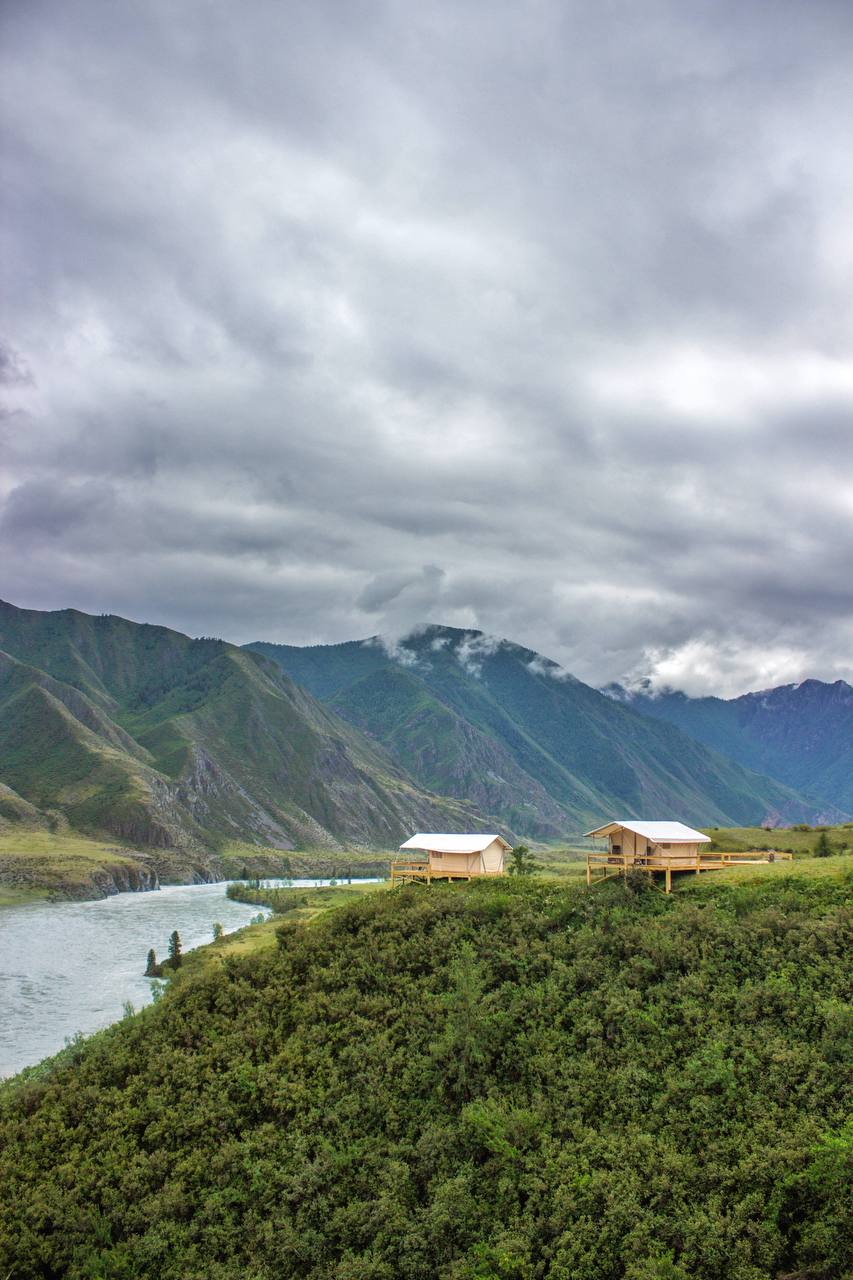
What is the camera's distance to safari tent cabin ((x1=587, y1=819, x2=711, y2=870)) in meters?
53.9

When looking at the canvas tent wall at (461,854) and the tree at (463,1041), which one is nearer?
the tree at (463,1041)

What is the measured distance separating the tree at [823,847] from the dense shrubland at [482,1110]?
1235 cm

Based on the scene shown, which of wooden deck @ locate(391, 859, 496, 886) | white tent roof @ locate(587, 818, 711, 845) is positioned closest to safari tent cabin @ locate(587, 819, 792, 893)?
white tent roof @ locate(587, 818, 711, 845)

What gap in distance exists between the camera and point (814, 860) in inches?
2095

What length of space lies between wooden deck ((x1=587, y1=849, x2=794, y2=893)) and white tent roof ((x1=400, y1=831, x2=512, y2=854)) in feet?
29.3

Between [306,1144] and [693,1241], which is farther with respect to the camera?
[306,1144]

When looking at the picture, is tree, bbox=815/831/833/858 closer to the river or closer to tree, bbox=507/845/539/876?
tree, bbox=507/845/539/876

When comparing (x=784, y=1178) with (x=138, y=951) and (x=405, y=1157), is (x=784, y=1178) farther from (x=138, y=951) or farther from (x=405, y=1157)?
(x=138, y=951)

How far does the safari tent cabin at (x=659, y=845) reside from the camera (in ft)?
177

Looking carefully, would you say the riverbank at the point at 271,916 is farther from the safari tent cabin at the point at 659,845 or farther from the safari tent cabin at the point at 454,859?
the safari tent cabin at the point at 659,845

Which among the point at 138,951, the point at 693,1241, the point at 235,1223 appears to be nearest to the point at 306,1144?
the point at 235,1223

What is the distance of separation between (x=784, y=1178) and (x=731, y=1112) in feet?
12.4

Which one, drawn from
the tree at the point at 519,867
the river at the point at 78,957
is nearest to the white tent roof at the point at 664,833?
the tree at the point at 519,867

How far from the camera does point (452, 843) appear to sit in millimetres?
64750
